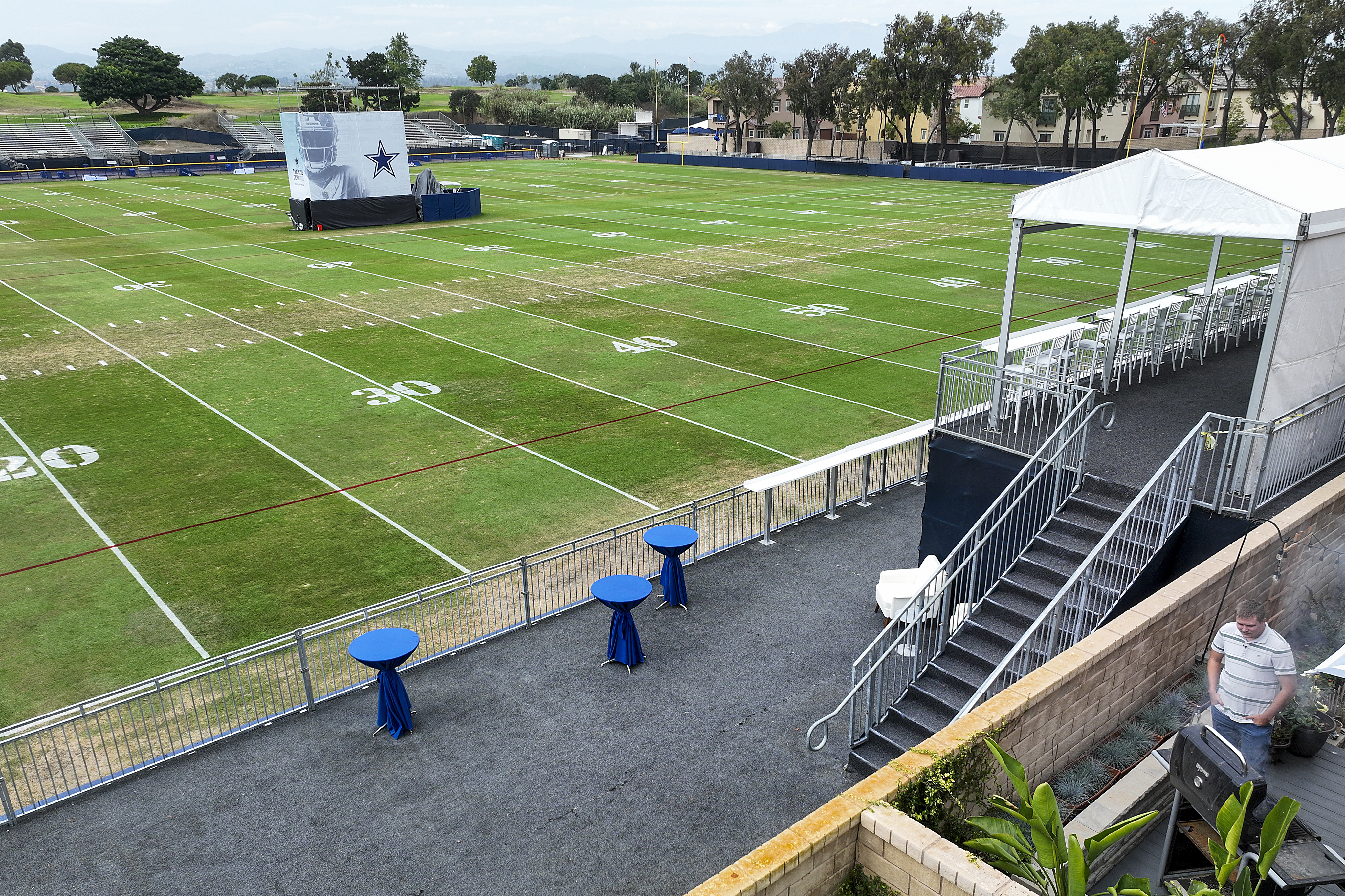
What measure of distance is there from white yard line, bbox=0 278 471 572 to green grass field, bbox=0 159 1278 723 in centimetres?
8

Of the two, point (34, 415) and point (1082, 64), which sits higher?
point (1082, 64)

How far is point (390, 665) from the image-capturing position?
9180mm

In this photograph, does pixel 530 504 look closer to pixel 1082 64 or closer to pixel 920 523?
pixel 920 523

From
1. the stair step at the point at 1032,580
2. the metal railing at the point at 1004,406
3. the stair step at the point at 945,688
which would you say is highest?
the metal railing at the point at 1004,406

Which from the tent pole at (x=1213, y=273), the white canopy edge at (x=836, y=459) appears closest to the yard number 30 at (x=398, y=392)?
the white canopy edge at (x=836, y=459)

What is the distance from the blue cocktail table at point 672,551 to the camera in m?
11.5

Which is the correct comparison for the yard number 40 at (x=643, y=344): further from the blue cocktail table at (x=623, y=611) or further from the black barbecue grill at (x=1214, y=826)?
the black barbecue grill at (x=1214, y=826)

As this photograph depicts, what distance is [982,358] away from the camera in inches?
671

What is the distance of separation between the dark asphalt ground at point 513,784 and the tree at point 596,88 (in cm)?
16650

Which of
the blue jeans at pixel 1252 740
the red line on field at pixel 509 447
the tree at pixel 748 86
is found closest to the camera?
the blue jeans at pixel 1252 740

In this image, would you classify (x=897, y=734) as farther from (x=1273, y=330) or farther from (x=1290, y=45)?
(x=1290, y=45)

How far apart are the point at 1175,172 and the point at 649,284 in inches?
934

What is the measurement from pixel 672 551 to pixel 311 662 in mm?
4626

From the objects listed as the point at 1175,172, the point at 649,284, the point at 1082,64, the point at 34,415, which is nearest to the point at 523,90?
the point at 1082,64
